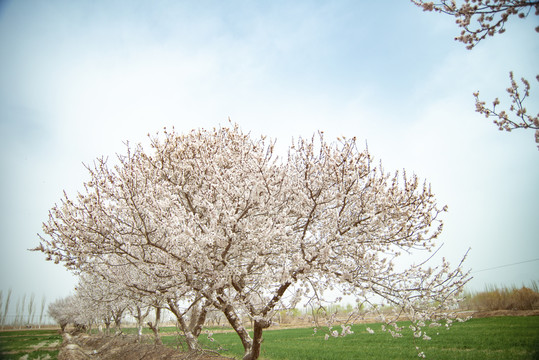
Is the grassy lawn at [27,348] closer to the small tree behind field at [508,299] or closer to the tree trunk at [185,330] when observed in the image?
the tree trunk at [185,330]

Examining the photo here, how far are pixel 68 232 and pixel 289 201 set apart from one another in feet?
17.9

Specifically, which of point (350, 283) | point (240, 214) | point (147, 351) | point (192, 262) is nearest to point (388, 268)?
point (350, 283)

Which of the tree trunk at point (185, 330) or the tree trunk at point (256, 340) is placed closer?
the tree trunk at point (256, 340)

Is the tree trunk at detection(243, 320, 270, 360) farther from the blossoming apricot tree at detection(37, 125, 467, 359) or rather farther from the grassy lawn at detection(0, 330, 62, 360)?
the grassy lawn at detection(0, 330, 62, 360)

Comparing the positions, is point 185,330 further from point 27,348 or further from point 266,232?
point 27,348

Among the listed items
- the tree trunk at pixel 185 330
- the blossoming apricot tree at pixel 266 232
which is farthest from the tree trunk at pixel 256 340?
the tree trunk at pixel 185 330

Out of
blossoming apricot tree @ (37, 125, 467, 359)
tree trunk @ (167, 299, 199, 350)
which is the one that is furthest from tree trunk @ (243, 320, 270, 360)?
tree trunk @ (167, 299, 199, 350)

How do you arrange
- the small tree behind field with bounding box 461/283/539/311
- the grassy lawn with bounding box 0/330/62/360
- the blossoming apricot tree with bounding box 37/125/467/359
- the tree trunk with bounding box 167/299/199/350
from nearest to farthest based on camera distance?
the blossoming apricot tree with bounding box 37/125/467/359
the tree trunk with bounding box 167/299/199/350
the grassy lawn with bounding box 0/330/62/360
the small tree behind field with bounding box 461/283/539/311

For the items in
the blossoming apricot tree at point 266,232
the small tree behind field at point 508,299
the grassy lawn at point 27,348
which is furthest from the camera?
the small tree behind field at point 508,299

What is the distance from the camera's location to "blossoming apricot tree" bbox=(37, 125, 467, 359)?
20.1 ft

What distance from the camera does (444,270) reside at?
6281mm

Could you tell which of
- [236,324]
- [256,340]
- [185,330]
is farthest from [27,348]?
[256,340]

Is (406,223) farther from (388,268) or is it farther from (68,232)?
(68,232)

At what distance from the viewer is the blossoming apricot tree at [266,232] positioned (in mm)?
6133
